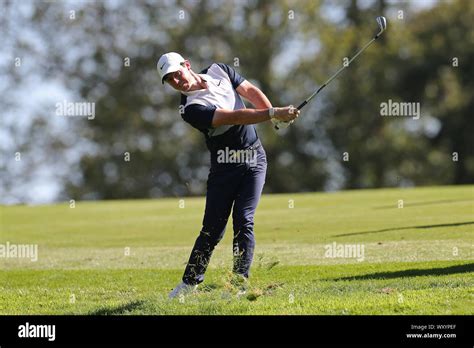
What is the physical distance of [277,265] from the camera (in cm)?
1202

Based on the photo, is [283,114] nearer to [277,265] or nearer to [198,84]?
[198,84]

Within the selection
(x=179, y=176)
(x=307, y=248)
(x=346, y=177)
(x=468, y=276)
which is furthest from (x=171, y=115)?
(x=468, y=276)

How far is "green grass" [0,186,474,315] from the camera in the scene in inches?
361

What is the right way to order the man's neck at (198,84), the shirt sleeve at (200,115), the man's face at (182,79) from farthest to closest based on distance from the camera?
1. the man's neck at (198,84)
2. the man's face at (182,79)
3. the shirt sleeve at (200,115)

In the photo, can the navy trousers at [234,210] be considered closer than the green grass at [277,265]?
No

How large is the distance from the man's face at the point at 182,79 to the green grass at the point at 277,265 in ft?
6.59

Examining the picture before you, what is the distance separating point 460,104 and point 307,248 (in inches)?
1357

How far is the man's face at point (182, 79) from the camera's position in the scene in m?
9.13

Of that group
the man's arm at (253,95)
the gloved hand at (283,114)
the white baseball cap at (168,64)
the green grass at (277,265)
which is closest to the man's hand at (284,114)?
the gloved hand at (283,114)

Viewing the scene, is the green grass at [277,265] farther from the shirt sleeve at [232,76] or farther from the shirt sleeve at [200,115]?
the shirt sleeve at [232,76]
